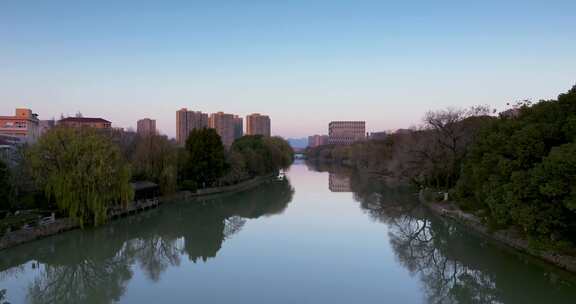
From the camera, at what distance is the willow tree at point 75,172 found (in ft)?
61.1

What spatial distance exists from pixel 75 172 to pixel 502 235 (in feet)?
63.5

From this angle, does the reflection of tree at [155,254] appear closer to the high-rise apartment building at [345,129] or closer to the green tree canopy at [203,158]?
the green tree canopy at [203,158]

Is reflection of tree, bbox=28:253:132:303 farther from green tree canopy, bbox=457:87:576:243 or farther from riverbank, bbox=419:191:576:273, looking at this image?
riverbank, bbox=419:191:576:273

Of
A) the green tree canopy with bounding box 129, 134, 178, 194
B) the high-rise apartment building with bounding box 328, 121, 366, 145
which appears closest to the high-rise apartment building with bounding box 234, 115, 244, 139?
the high-rise apartment building with bounding box 328, 121, 366, 145

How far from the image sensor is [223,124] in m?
115

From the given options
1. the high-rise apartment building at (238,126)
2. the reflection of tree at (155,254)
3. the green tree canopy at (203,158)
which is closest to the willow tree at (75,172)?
the reflection of tree at (155,254)

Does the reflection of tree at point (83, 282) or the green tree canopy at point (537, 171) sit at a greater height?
the green tree canopy at point (537, 171)

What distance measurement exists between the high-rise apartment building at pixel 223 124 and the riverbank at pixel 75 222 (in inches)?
2994

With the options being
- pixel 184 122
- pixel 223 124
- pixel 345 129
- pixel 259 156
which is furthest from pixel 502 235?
pixel 345 129

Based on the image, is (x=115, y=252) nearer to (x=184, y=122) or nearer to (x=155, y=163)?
(x=155, y=163)

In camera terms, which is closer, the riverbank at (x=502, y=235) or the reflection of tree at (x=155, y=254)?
the riverbank at (x=502, y=235)

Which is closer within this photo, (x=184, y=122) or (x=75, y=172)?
(x=75, y=172)

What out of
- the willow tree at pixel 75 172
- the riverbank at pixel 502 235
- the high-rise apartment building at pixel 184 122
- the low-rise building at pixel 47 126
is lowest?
the riverbank at pixel 502 235

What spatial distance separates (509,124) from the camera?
15.9m
